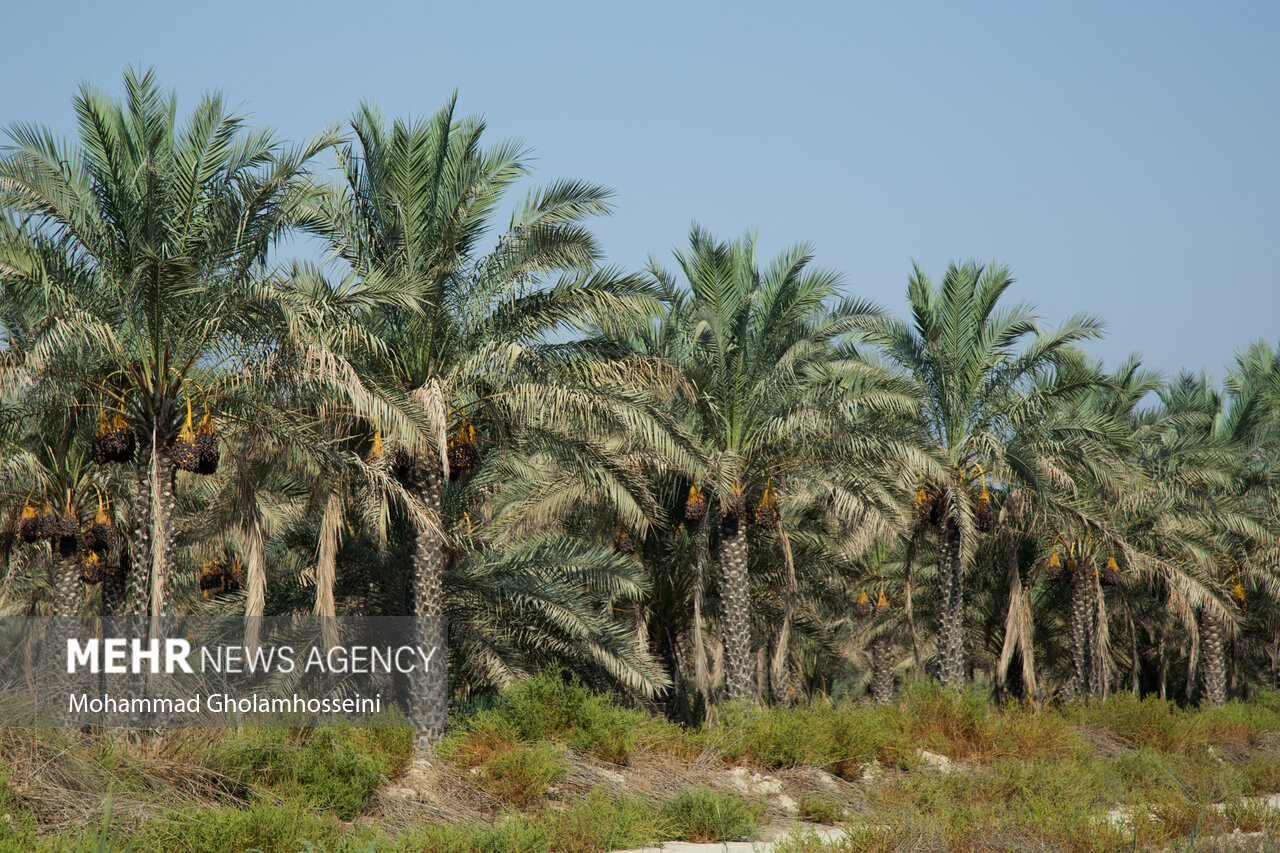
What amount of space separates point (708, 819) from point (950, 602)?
427 inches

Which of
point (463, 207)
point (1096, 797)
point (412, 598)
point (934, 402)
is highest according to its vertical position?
point (463, 207)

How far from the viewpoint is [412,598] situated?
51.3 feet

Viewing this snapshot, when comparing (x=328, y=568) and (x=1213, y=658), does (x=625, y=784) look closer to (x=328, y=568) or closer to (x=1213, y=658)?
(x=328, y=568)

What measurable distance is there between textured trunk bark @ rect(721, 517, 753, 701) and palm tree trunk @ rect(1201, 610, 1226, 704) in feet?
52.3

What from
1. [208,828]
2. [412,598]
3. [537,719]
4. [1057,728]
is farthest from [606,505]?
[208,828]

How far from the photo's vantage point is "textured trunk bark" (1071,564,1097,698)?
1017 inches

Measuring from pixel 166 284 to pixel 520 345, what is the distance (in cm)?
471

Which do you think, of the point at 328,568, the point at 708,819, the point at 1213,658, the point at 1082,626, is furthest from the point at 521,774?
the point at 1213,658

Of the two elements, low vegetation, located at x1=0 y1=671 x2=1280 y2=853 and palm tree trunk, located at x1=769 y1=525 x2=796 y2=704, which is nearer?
low vegetation, located at x1=0 y1=671 x2=1280 y2=853

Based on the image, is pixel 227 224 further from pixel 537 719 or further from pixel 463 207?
pixel 537 719

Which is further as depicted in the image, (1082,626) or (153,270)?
(1082,626)

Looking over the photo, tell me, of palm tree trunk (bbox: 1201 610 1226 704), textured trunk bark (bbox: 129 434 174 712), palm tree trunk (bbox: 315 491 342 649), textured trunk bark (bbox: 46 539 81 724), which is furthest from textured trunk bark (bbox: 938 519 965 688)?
textured trunk bark (bbox: 46 539 81 724)

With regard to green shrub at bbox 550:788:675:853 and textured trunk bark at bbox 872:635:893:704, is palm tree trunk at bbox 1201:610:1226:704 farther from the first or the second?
green shrub at bbox 550:788:675:853

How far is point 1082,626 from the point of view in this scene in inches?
1020
